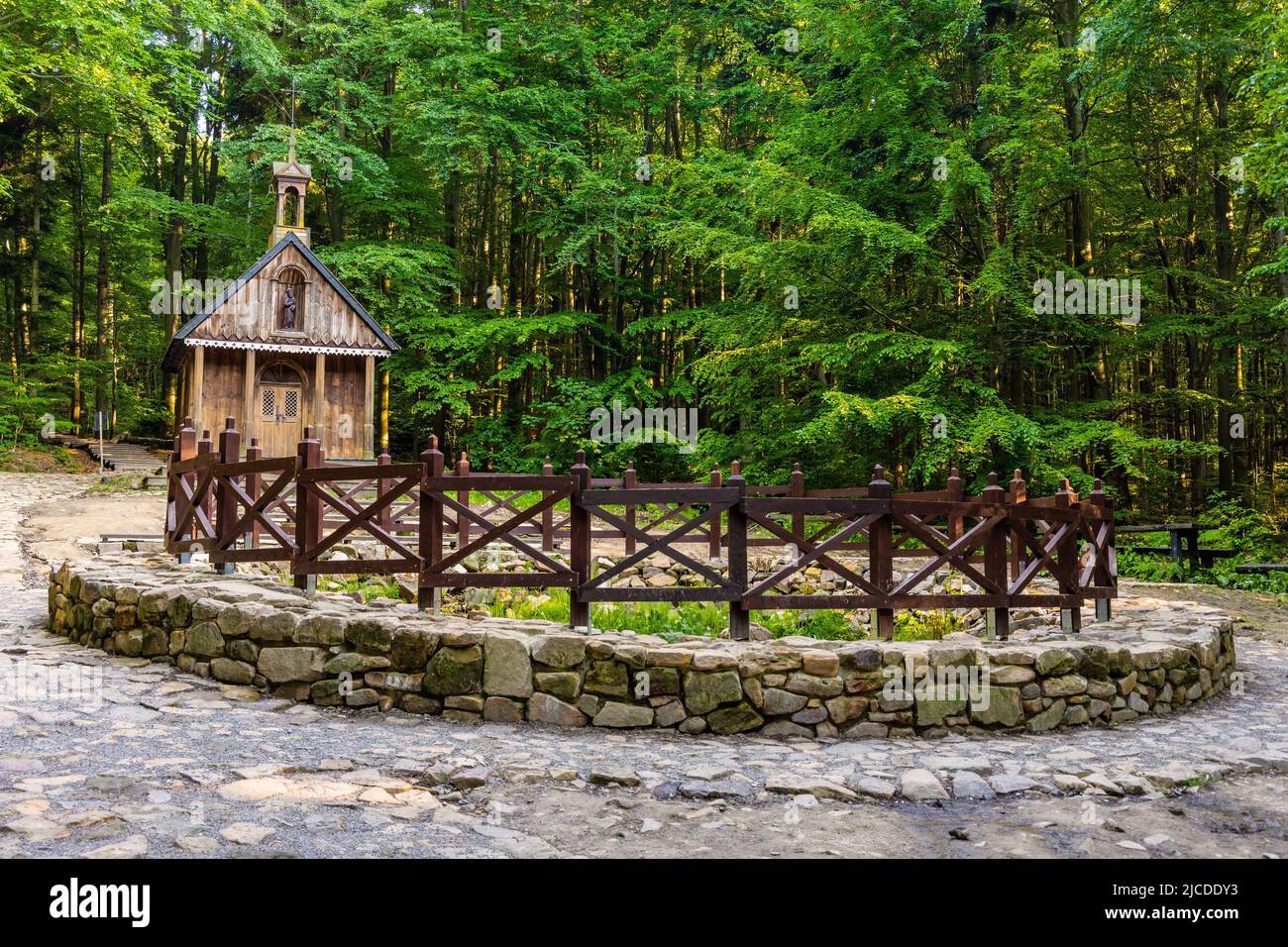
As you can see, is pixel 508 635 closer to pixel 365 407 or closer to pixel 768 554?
pixel 768 554

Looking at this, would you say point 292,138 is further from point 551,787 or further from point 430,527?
point 551,787

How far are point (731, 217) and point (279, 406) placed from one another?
12016 mm

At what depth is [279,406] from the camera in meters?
21.8

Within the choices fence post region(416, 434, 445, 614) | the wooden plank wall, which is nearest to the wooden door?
the wooden plank wall

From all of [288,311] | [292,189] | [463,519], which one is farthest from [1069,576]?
[292,189]

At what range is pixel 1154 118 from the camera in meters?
19.1

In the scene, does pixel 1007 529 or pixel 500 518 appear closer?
pixel 1007 529

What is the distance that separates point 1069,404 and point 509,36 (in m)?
19.1

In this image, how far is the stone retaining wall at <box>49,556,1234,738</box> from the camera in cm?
604

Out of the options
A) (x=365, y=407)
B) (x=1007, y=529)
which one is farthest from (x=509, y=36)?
(x=1007, y=529)

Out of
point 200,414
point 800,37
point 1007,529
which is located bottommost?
point 1007,529

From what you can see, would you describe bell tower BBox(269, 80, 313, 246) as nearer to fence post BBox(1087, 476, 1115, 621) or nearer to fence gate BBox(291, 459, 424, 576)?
fence gate BBox(291, 459, 424, 576)

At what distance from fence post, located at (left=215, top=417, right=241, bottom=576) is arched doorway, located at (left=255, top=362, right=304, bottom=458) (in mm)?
13394

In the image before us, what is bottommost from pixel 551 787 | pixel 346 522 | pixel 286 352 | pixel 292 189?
pixel 551 787
